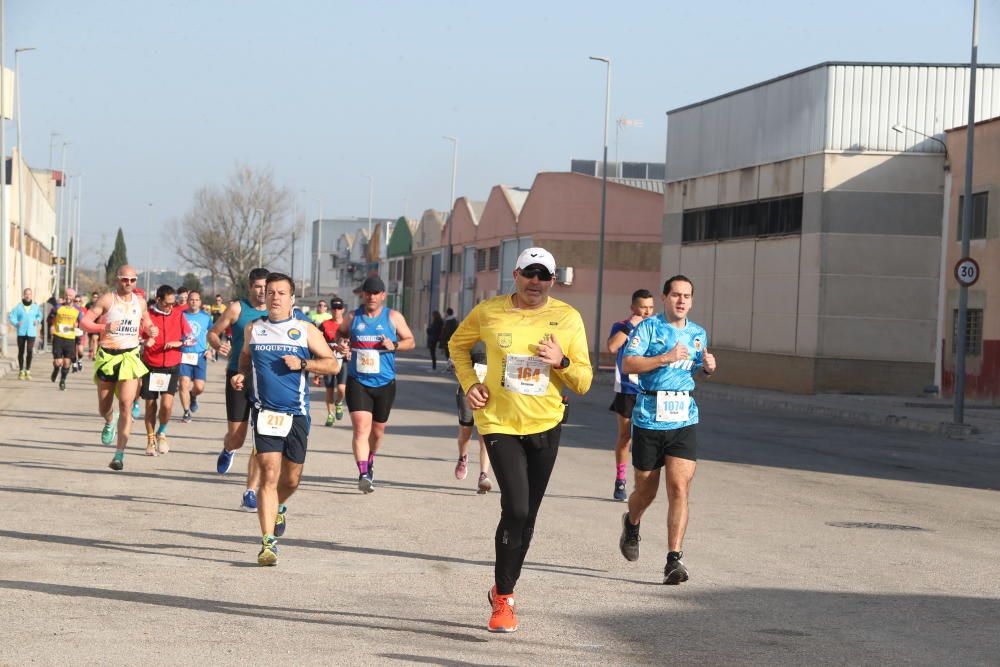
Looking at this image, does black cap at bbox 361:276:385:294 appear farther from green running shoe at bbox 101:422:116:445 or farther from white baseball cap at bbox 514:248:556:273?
white baseball cap at bbox 514:248:556:273

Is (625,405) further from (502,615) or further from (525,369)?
(502,615)

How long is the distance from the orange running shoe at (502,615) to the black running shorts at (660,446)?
224 cm

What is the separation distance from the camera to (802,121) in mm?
40344

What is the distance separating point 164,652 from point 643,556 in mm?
4176

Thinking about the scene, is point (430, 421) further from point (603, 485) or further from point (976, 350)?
point (976, 350)

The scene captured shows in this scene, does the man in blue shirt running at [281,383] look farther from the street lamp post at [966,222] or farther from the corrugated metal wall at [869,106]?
the corrugated metal wall at [869,106]

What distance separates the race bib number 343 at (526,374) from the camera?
777 centimetres

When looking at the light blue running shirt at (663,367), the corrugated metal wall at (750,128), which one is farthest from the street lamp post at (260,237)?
the light blue running shirt at (663,367)

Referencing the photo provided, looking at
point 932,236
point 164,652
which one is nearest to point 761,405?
point 932,236

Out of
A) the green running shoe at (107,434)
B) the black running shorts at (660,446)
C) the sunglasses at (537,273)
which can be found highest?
the sunglasses at (537,273)

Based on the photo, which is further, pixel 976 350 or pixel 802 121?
pixel 802 121

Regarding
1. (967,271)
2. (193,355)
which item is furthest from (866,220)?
(193,355)

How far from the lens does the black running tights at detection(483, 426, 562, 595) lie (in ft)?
25.1

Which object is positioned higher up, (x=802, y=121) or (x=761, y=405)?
(x=802, y=121)
